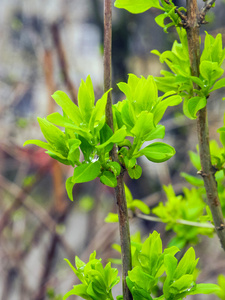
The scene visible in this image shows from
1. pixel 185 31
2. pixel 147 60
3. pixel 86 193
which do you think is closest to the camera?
pixel 185 31

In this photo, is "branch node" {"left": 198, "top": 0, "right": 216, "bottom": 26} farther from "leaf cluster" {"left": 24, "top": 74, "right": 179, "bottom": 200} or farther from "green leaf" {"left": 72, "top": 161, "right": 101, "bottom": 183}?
"green leaf" {"left": 72, "top": 161, "right": 101, "bottom": 183}

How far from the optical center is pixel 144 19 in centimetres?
259

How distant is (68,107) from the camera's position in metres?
0.40

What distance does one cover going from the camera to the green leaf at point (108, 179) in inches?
14.9

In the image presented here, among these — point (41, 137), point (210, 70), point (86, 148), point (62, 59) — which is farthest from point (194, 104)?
point (41, 137)

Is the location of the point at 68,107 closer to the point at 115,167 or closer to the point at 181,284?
the point at 115,167

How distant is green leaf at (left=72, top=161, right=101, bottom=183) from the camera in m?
0.38

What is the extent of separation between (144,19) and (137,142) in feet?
7.83

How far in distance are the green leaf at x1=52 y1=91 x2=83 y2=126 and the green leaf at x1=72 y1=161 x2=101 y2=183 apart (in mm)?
54

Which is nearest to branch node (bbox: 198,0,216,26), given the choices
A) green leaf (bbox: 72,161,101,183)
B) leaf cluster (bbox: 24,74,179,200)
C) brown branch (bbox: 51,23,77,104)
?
leaf cluster (bbox: 24,74,179,200)

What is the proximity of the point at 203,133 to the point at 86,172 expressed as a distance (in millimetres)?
171

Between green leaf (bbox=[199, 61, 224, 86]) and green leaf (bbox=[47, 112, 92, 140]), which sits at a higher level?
green leaf (bbox=[199, 61, 224, 86])

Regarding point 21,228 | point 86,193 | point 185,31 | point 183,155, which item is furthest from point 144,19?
point 185,31

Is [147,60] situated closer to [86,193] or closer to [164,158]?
[86,193]
